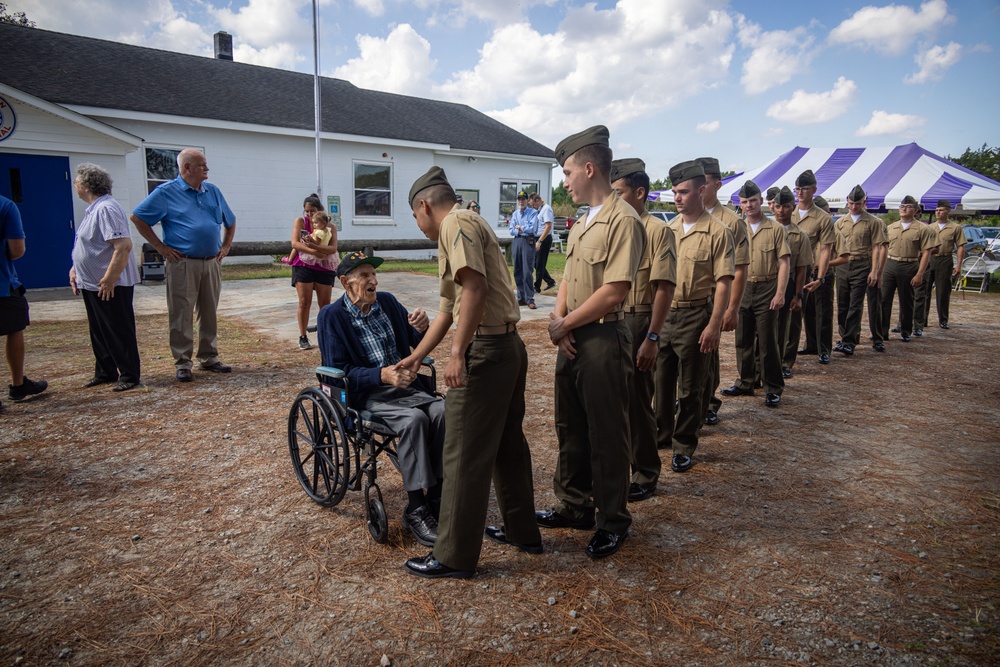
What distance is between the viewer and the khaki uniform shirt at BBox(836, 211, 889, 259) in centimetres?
869

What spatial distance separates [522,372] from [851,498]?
2.50m

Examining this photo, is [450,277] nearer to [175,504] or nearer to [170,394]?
[175,504]

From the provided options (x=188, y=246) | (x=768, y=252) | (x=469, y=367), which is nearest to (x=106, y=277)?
(x=188, y=246)

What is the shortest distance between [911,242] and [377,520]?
9.64 metres

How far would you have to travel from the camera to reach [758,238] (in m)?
6.30

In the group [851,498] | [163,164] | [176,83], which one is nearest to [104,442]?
[851,498]

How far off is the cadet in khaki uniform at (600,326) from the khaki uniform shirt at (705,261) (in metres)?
1.36

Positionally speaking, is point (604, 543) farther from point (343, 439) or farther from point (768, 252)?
point (768, 252)

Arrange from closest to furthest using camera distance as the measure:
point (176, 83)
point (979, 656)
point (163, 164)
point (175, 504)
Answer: point (979, 656) < point (175, 504) < point (163, 164) < point (176, 83)

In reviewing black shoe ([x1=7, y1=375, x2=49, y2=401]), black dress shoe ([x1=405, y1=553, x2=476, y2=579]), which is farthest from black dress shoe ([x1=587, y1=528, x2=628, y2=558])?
black shoe ([x1=7, y1=375, x2=49, y2=401])

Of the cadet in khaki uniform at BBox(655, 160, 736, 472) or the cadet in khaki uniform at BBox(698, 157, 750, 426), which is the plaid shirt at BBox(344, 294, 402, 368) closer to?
the cadet in khaki uniform at BBox(655, 160, 736, 472)

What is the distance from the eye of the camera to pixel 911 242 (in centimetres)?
943

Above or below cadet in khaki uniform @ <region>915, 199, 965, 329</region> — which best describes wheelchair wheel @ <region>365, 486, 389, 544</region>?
below

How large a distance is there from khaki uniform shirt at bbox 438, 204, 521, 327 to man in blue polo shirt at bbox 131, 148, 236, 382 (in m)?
4.25
